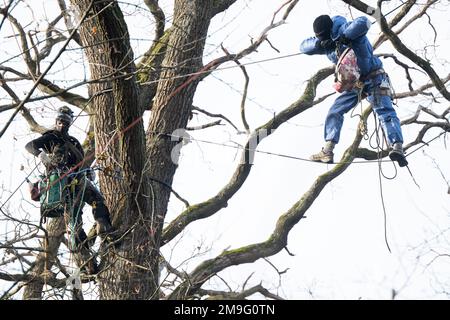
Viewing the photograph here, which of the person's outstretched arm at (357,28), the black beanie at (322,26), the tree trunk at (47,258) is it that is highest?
the black beanie at (322,26)

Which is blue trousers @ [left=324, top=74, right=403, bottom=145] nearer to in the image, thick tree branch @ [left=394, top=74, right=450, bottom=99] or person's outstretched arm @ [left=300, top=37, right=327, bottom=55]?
person's outstretched arm @ [left=300, top=37, right=327, bottom=55]

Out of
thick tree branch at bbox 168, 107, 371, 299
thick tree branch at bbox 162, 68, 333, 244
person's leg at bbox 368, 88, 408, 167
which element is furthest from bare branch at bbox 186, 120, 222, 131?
person's leg at bbox 368, 88, 408, 167

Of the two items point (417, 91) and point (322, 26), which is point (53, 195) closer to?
point (322, 26)

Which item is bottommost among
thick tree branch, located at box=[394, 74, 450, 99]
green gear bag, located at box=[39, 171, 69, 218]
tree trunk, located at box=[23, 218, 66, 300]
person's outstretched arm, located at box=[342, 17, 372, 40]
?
tree trunk, located at box=[23, 218, 66, 300]

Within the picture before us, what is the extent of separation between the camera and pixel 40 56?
10008 mm

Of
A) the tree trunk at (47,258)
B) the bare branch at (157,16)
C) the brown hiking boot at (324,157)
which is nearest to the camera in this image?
the tree trunk at (47,258)

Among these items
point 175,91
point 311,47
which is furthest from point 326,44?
Result: point 175,91

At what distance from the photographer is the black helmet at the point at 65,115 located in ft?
30.6

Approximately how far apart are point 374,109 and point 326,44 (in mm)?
794

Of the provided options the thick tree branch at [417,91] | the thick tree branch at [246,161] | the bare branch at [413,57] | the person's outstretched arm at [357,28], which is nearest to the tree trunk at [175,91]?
the thick tree branch at [246,161]

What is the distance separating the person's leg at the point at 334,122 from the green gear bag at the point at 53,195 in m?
2.27

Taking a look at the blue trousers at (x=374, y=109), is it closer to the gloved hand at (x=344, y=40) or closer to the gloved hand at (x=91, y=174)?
the gloved hand at (x=344, y=40)

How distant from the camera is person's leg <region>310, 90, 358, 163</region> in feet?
30.9

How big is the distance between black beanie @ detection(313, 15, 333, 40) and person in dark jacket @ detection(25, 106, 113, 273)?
2325 mm
